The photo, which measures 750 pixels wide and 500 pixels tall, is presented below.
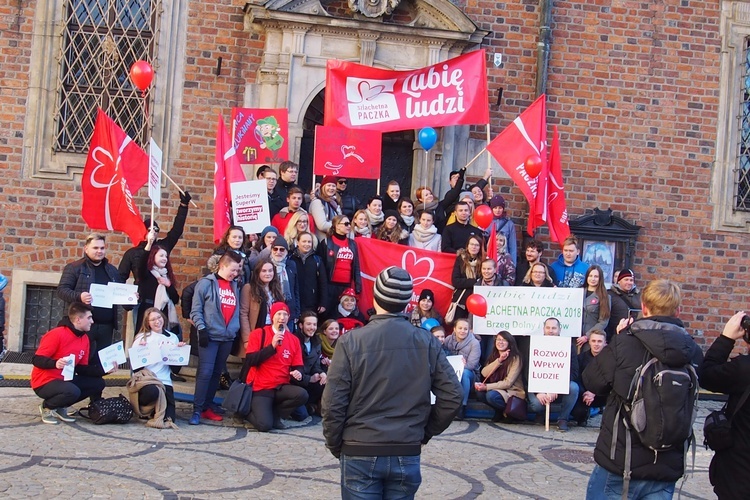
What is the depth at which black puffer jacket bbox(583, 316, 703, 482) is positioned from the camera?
5273 millimetres

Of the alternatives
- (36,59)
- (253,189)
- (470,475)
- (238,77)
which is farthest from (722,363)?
(36,59)

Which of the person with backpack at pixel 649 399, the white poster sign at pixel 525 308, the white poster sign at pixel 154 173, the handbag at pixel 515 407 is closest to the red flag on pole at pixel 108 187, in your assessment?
the white poster sign at pixel 154 173

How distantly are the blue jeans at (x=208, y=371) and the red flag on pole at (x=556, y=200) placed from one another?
4.86 metres

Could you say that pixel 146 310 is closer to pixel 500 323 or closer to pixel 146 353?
pixel 146 353

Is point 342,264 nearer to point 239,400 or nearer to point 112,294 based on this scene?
point 239,400

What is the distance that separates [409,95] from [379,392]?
28.2 ft

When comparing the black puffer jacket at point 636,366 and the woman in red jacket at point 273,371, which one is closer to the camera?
the black puffer jacket at point 636,366

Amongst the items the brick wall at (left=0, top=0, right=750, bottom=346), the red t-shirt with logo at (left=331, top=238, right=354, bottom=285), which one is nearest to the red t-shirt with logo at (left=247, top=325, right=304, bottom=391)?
the red t-shirt with logo at (left=331, top=238, right=354, bottom=285)

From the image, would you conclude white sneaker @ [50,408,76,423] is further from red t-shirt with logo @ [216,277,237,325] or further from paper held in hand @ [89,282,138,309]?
red t-shirt with logo @ [216,277,237,325]

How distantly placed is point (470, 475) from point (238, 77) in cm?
734

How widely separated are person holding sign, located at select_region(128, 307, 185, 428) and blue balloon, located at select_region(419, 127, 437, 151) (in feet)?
15.2

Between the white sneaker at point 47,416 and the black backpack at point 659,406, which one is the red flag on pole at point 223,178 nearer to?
the white sneaker at point 47,416

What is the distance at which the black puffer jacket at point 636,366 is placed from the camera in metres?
5.27

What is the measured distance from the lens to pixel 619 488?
18.0 ft
